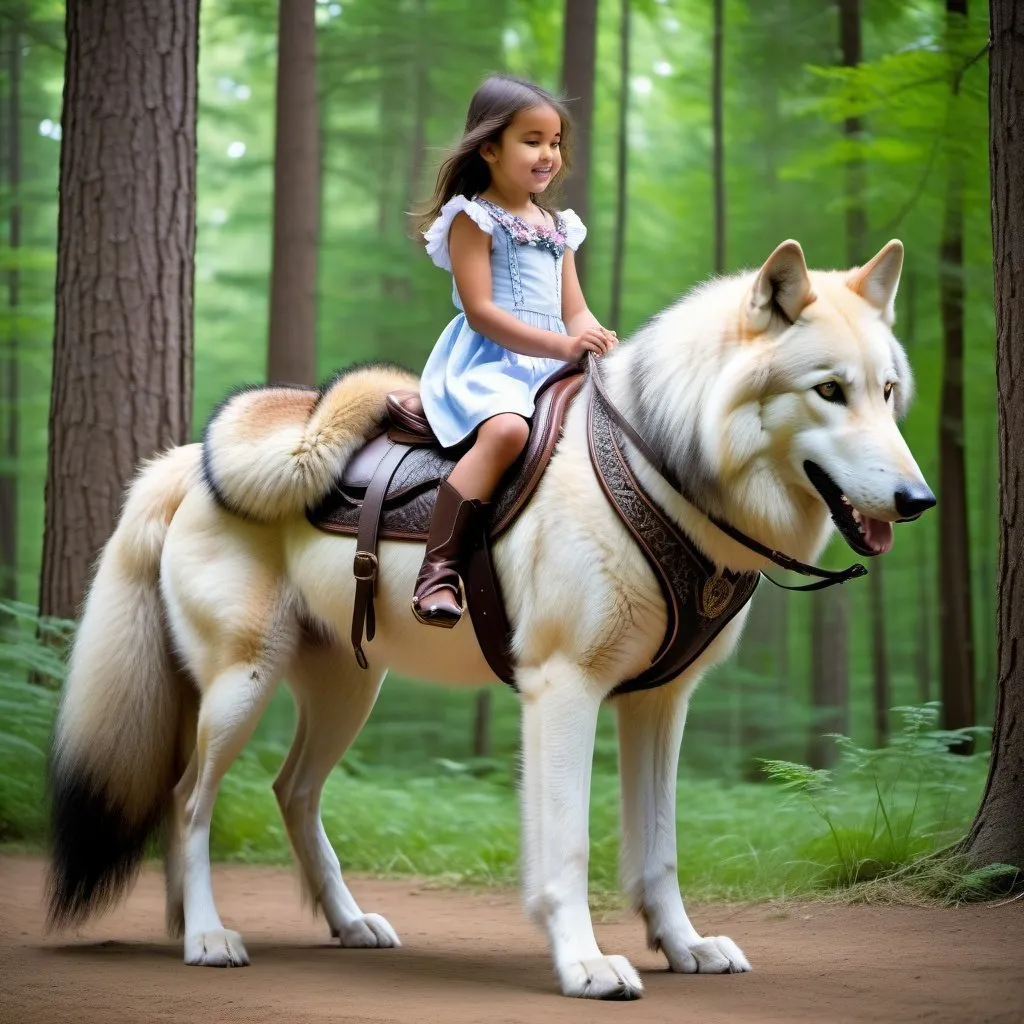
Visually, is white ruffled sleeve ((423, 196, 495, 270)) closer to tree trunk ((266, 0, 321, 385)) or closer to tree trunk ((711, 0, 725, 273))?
tree trunk ((266, 0, 321, 385))

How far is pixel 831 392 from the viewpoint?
10.8ft

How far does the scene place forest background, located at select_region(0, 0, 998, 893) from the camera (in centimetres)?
634

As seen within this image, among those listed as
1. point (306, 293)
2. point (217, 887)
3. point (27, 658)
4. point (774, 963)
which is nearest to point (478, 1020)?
point (774, 963)

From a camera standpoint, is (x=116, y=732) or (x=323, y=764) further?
(x=323, y=764)

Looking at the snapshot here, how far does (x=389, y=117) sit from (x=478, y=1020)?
46.3ft

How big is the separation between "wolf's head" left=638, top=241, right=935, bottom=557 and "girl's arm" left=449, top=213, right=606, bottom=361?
1.29 feet

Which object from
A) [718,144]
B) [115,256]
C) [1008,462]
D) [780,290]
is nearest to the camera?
[780,290]

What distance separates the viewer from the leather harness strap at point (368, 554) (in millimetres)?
3904

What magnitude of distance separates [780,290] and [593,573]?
96cm

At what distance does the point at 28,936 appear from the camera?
4.35m

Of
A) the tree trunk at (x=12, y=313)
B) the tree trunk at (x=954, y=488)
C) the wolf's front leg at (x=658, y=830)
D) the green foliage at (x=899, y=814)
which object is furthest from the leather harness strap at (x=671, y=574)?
the tree trunk at (x=12, y=313)

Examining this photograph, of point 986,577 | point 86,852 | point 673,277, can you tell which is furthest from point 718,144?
point 86,852

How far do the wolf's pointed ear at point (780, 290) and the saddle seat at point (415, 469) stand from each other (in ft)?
2.40

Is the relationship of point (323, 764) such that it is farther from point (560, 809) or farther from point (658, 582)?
point (658, 582)
